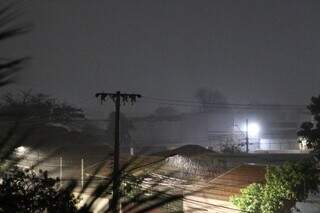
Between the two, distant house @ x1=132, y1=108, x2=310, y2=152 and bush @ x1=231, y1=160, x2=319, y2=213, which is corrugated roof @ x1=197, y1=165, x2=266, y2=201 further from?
distant house @ x1=132, y1=108, x2=310, y2=152

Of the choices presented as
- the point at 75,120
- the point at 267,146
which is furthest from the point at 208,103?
the point at 75,120

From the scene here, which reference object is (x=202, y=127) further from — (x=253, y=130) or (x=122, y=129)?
(x=122, y=129)

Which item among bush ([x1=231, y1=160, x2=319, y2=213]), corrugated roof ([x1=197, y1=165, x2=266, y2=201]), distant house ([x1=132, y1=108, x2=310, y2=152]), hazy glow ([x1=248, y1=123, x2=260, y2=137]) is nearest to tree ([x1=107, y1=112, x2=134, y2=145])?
distant house ([x1=132, y1=108, x2=310, y2=152])

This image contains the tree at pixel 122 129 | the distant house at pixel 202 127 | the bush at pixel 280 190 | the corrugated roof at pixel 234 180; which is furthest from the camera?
the distant house at pixel 202 127

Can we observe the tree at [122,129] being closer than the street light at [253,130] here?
Yes

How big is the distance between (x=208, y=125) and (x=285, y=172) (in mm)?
53825

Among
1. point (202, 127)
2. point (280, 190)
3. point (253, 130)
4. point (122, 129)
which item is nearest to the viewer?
point (280, 190)

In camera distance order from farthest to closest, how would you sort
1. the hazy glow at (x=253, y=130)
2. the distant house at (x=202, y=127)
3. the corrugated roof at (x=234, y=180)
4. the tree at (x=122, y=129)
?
the distant house at (x=202, y=127), the hazy glow at (x=253, y=130), the tree at (x=122, y=129), the corrugated roof at (x=234, y=180)

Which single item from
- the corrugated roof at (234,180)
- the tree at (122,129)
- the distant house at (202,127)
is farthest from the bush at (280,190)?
the distant house at (202,127)

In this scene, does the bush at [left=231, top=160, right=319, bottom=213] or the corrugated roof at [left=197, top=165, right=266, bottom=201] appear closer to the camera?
the bush at [left=231, top=160, right=319, bottom=213]

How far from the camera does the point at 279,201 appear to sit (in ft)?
57.5

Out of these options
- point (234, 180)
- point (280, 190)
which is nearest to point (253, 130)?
point (234, 180)

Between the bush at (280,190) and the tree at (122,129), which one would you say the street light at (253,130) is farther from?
the bush at (280,190)

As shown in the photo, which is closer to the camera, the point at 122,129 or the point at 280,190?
the point at 280,190
